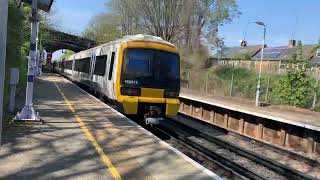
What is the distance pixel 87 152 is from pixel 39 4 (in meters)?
6.36

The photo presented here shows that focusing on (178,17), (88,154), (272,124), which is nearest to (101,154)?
(88,154)

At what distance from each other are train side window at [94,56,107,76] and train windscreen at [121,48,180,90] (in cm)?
302

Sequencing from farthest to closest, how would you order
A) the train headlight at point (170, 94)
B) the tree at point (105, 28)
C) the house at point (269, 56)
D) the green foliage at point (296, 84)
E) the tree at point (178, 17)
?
the tree at point (105, 28), the tree at point (178, 17), the house at point (269, 56), the green foliage at point (296, 84), the train headlight at point (170, 94)

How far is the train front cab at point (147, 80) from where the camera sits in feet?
54.3

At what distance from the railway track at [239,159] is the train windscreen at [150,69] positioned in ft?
6.79

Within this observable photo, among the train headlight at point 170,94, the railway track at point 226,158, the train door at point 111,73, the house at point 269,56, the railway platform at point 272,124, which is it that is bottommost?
the railway track at point 226,158

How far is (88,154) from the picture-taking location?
932cm

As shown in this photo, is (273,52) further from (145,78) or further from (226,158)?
(226,158)

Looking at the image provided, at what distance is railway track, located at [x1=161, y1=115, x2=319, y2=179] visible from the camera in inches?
481

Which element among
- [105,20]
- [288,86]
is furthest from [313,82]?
[105,20]

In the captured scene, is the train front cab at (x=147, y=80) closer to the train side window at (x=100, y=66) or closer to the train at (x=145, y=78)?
the train at (x=145, y=78)

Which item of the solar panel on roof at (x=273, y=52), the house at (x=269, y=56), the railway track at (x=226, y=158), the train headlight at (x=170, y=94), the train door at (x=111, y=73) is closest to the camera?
the railway track at (x=226, y=158)

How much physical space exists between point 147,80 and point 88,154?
7.58 metres

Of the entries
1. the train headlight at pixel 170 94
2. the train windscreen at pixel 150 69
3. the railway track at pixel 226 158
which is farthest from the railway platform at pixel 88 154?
the train headlight at pixel 170 94
